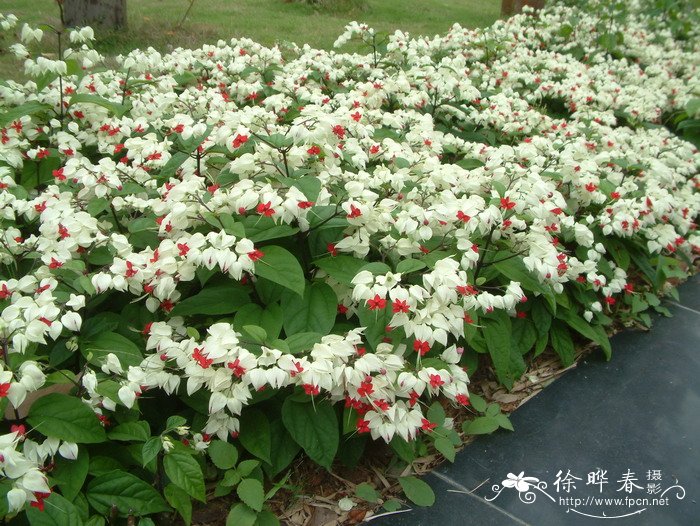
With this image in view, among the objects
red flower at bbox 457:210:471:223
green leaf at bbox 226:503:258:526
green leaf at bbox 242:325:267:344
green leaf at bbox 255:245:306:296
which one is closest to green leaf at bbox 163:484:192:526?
green leaf at bbox 226:503:258:526

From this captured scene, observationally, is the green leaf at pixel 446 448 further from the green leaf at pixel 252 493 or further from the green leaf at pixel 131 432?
the green leaf at pixel 131 432

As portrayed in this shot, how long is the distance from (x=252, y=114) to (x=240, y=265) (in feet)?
3.51

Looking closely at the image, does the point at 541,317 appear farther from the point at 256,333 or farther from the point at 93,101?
the point at 93,101

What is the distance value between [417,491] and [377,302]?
0.68 metres

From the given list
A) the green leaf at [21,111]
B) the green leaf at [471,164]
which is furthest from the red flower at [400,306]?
the green leaf at [21,111]

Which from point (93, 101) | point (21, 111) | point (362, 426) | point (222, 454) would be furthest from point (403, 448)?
point (21, 111)

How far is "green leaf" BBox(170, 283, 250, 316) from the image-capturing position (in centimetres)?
212

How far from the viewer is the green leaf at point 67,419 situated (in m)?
1.70

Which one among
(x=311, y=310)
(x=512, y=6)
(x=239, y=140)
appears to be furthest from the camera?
(x=512, y=6)

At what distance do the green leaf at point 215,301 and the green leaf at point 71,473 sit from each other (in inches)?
21.9

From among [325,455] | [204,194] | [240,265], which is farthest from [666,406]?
[204,194]

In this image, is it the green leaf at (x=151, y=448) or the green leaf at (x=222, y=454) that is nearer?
the green leaf at (x=151, y=448)

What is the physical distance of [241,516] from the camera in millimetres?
1834

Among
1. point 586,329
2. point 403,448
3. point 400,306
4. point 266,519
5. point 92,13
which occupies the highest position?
point 92,13
